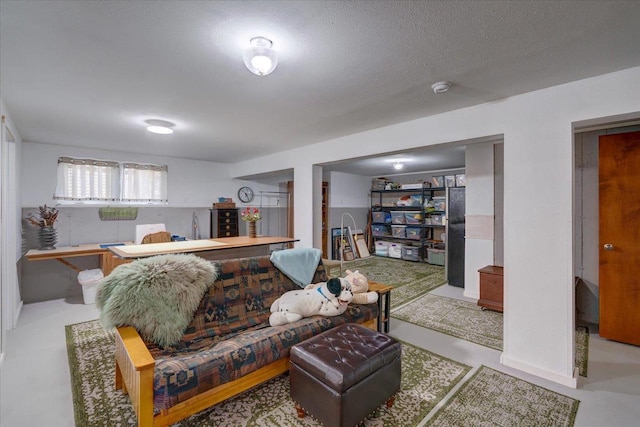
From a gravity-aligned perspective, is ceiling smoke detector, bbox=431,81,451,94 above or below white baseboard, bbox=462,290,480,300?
above

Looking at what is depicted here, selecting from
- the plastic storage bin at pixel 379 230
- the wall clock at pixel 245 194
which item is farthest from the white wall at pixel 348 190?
the wall clock at pixel 245 194

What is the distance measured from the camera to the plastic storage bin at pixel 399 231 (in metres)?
7.14

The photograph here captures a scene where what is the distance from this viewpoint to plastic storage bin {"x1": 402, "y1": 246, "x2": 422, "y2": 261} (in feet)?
22.0

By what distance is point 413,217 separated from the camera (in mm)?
6961

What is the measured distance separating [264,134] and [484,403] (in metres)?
3.47

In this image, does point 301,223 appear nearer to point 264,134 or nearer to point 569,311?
point 264,134

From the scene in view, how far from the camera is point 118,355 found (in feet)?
Answer: 6.51

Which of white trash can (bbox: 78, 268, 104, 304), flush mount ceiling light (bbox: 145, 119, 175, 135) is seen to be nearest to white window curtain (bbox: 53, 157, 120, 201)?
white trash can (bbox: 78, 268, 104, 304)

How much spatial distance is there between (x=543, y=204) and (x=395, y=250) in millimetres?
4943

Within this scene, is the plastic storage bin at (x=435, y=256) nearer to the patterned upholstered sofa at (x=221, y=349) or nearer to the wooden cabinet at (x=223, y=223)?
the patterned upholstered sofa at (x=221, y=349)

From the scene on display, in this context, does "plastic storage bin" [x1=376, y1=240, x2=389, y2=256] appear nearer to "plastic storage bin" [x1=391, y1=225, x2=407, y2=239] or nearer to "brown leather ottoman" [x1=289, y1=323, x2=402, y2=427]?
"plastic storage bin" [x1=391, y1=225, x2=407, y2=239]

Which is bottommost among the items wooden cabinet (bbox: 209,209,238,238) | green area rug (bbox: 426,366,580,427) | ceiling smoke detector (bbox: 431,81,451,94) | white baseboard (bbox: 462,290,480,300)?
green area rug (bbox: 426,366,580,427)

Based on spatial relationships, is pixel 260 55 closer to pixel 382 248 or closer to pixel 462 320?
pixel 462 320

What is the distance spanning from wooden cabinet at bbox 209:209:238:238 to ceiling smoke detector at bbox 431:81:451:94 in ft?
14.9
